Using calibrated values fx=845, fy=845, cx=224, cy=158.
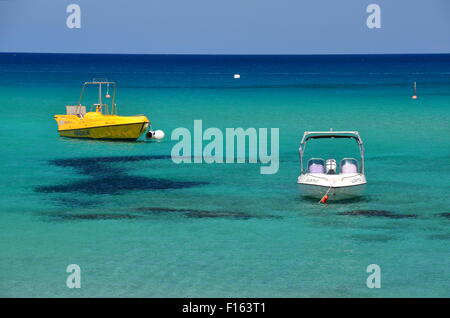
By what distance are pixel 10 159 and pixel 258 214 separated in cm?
1874

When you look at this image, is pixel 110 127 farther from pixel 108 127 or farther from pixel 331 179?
pixel 331 179

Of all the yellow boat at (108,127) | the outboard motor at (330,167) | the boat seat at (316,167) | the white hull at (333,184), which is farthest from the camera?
the yellow boat at (108,127)

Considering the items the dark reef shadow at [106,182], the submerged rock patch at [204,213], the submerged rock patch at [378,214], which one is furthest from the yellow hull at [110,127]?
the submerged rock patch at [378,214]

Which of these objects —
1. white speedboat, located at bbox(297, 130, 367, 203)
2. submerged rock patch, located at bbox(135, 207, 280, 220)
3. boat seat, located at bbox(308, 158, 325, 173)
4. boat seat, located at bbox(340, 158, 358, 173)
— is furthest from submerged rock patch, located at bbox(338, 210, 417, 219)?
submerged rock patch, located at bbox(135, 207, 280, 220)

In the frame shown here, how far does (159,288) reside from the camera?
21.8 metres

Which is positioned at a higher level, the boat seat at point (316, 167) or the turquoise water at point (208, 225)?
the boat seat at point (316, 167)

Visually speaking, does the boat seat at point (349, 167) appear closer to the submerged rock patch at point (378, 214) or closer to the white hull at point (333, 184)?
the white hull at point (333, 184)

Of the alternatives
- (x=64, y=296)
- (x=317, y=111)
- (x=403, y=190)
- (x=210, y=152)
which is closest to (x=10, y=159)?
(x=210, y=152)

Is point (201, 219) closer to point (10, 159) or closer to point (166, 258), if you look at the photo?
point (166, 258)

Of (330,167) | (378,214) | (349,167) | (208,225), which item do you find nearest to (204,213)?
(208,225)

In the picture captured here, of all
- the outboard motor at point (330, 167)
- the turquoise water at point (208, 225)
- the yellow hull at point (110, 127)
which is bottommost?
the turquoise water at point (208, 225)

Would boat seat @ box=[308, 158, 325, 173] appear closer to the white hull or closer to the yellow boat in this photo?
the white hull

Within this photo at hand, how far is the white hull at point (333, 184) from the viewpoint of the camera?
3022 centimetres

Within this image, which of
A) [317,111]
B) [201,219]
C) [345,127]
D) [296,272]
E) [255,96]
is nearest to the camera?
[296,272]
